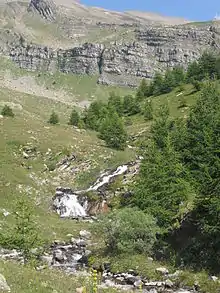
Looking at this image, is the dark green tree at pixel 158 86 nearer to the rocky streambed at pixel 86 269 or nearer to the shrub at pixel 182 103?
the shrub at pixel 182 103

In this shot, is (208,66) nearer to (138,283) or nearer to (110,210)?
(110,210)

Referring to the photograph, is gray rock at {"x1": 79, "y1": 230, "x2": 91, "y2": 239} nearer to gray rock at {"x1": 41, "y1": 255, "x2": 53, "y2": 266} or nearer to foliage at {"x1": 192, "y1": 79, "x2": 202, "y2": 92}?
gray rock at {"x1": 41, "y1": 255, "x2": 53, "y2": 266}

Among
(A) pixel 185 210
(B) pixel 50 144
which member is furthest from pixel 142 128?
(A) pixel 185 210

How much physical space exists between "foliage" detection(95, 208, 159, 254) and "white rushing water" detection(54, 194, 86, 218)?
1540cm

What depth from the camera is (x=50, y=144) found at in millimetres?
59438

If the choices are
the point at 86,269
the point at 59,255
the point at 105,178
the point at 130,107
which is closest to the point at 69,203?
the point at 105,178

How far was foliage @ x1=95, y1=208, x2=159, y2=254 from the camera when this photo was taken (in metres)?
27.7

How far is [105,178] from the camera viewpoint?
50.4 meters

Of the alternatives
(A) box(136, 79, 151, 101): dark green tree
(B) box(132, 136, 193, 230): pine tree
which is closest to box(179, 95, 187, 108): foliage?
(A) box(136, 79, 151, 101): dark green tree

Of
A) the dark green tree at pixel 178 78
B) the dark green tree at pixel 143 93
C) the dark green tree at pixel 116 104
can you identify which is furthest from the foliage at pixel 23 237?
the dark green tree at pixel 143 93

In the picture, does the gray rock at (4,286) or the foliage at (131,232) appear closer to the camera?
the gray rock at (4,286)

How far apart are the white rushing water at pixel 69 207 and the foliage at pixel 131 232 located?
15.4 metres

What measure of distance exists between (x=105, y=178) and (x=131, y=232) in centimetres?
2285

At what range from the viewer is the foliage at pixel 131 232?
27656 mm
